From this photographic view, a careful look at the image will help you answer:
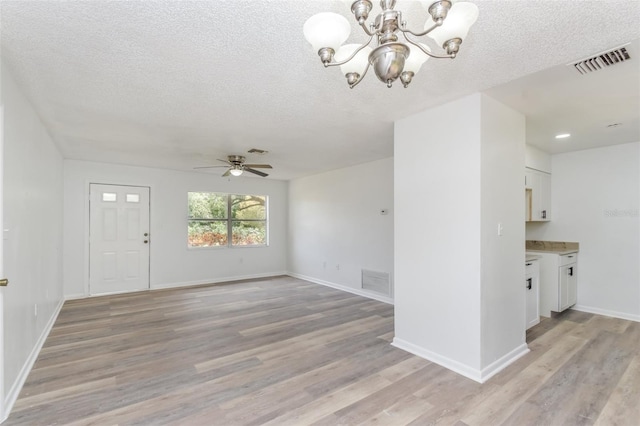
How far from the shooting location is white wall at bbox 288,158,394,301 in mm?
5230

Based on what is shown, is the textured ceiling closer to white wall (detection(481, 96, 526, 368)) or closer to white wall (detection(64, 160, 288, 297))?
white wall (detection(481, 96, 526, 368))

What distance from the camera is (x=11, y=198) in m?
2.17

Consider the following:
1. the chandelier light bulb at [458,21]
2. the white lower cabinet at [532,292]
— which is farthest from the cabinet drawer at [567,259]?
the chandelier light bulb at [458,21]

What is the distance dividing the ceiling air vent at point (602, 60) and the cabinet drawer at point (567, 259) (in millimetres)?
2821

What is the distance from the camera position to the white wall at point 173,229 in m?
5.24

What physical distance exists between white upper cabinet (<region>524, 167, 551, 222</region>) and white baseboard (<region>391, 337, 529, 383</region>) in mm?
2055

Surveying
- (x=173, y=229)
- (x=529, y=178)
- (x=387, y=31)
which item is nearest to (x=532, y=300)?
(x=529, y=178)

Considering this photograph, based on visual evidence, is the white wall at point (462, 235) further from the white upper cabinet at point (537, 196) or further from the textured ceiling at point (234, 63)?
the white upper cabinet at point (537, 196)

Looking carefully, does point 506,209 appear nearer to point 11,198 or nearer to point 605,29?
point 605,29

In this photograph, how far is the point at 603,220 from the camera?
4.28 meters

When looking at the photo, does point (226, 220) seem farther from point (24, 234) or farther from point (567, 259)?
point (567, 259)

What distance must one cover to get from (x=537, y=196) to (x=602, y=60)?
2785 mm

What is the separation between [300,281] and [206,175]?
298 cm

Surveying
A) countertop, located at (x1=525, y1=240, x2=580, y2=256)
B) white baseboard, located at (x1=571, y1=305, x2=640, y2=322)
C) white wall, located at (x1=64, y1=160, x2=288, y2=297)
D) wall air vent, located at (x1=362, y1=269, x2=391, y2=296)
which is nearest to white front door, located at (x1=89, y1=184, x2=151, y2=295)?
white wall, located at (x1=64, y1=160, x2=288, y2=297)
